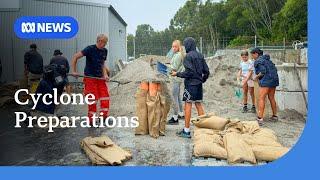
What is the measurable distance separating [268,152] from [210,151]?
1.49ft

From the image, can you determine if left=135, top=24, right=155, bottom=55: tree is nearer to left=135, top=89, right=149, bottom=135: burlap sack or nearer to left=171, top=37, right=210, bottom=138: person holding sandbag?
left=171, top=37, right=210, bottom=138: person holding sandbag

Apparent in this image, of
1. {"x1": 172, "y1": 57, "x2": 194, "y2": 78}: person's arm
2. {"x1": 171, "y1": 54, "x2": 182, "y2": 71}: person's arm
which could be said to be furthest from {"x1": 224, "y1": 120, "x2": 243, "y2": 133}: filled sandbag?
{"x1": 171, "y1": 54, "x2": 182, "y2": 71}: person's arm

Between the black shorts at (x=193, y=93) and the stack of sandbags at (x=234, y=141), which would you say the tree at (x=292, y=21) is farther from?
the black shorts at (x=193, y=93)

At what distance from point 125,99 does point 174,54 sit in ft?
1.94

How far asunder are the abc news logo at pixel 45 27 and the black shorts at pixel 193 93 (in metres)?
1.34

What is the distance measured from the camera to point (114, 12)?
4.23 m

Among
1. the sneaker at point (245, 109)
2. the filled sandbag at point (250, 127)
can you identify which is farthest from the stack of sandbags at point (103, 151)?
the sneaker at point (245, 109)

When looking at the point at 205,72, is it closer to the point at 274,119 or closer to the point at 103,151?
the point at 274,119

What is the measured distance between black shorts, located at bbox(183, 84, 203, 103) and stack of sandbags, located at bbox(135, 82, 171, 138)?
10.6 inches

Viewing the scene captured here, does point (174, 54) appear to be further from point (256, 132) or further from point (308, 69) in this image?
point (308, 69)

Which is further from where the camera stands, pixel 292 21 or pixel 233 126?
pixel 233 126

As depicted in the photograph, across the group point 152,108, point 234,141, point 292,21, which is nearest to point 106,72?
point 152,108

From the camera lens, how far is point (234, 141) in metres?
4.48

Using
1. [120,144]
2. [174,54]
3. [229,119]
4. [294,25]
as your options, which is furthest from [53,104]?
[294,25]
